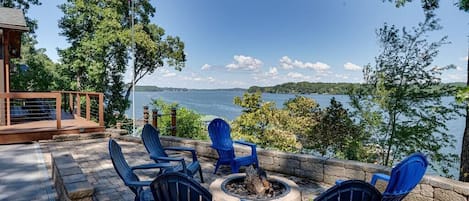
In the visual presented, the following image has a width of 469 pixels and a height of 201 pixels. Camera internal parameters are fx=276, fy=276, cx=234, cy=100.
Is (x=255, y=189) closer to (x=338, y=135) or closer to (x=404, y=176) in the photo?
(x=404, y=176)

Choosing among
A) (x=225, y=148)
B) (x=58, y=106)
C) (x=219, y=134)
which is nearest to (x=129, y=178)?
(x=225, y=148)

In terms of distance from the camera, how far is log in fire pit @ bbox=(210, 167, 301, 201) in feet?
8.39

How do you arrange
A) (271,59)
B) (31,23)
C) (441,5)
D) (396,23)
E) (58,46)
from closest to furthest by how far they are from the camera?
(441,5), (396,23), (58,46), (31,23), (271,59)

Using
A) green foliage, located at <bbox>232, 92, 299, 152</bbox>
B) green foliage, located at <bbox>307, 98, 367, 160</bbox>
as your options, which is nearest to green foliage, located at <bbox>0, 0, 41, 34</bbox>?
green foliage, located at <bbox>232, 92, 299, 152</bbox>

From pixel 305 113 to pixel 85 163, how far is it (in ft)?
25.1

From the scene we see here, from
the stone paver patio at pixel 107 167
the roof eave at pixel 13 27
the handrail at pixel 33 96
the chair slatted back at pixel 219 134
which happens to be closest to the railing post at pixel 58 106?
the handrail at pixel 33 96

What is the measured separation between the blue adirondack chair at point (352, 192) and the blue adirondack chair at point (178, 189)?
Result: 2.70 ft

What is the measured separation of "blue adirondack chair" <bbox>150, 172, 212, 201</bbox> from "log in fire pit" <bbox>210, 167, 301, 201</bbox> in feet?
2.03

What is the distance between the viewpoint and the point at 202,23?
73.2 feet

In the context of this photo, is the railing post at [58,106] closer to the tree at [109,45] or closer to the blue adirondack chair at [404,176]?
the tree at [109,45]

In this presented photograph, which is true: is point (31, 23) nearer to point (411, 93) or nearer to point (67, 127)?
point (67, 127)

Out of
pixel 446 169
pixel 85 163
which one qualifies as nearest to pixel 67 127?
pixel 85 163

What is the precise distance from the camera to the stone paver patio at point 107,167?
12.6 feet

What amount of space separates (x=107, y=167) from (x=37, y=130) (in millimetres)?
3357
